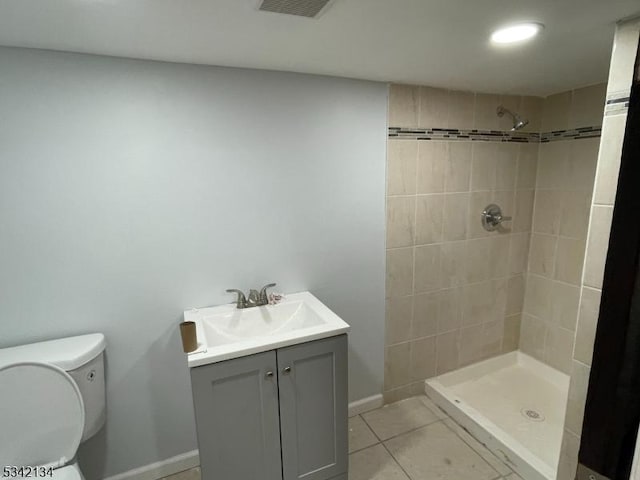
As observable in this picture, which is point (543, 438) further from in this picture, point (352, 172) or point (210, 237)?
point (210, 237)

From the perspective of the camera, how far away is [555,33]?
4.12 feet

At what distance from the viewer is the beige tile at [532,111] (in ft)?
7.61

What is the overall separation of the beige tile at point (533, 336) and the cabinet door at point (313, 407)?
1.80m

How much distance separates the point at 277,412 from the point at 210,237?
2.89ft

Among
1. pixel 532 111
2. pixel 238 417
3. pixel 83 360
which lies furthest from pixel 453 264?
pixel 83 360

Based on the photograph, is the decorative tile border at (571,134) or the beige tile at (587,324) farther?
the decorative tile border at (571,134)

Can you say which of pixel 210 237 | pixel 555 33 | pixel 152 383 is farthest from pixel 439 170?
pixel 152 383

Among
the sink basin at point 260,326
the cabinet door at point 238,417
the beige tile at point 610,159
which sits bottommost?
the cabinet door at point 238,417

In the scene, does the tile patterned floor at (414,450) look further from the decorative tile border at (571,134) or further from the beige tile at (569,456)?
the decorative tile border at (571,134)

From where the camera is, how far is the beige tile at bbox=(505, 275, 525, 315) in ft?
8.39

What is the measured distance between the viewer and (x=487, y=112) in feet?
7.26

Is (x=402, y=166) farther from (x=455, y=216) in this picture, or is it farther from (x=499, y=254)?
(x=499, y=254)

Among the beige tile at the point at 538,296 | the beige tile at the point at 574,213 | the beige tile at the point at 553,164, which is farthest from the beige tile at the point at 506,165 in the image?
the beige tile at the point at 538,296

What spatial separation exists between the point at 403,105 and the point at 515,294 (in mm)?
1709
